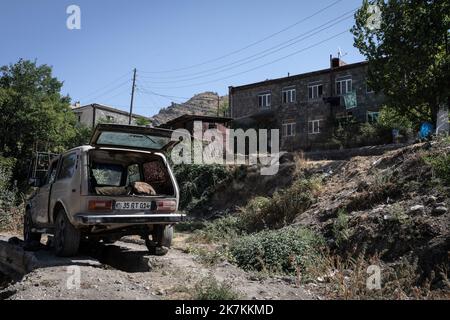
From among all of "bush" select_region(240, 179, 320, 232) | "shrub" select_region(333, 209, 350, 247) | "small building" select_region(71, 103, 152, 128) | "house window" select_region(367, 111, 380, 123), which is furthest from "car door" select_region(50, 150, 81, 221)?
"small building" select_region(71, 103, 152, 128)

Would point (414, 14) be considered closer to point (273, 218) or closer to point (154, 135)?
point (273, 218)

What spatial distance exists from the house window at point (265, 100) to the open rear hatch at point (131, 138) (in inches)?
1243

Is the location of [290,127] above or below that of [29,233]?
above

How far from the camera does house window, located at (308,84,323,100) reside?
3653 cm

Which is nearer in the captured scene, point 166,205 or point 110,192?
point 166,205

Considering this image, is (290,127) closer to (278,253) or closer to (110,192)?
(278,253)

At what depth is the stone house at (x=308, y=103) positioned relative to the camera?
34094 mm

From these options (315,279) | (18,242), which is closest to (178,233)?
(18,242)

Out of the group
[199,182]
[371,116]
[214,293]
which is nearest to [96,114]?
[371,116]

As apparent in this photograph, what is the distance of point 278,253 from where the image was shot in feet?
26.4

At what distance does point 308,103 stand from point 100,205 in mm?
31483

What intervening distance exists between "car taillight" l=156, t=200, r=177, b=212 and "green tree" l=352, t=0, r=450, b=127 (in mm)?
11193

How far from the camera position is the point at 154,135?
8.18 metres
